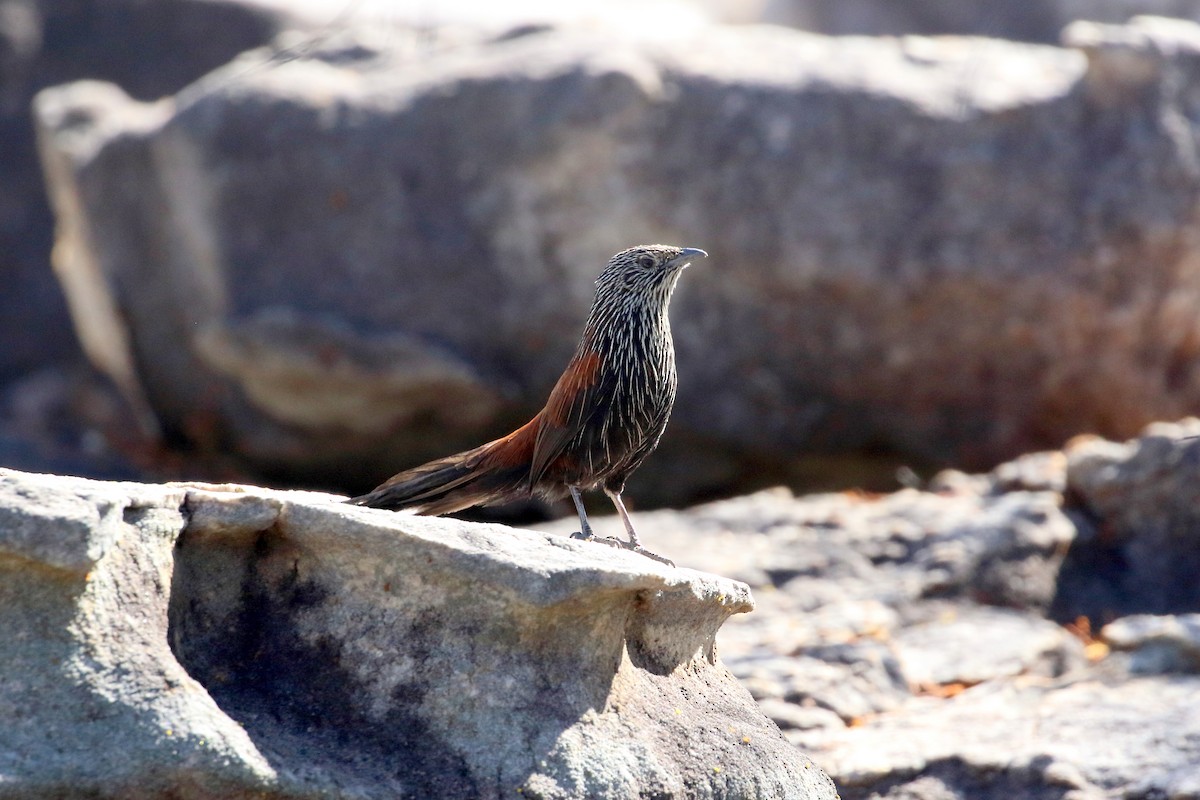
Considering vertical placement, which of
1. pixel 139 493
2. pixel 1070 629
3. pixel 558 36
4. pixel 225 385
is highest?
pixel 558 36

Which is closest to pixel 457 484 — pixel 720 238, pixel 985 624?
pixel 985 624

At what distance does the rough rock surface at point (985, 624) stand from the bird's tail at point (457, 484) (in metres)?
1.62

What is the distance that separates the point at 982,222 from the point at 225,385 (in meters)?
6.12

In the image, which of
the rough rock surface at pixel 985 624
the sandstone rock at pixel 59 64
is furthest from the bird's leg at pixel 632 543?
the sandstone rock at pixel 59 64

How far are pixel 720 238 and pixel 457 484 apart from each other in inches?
220

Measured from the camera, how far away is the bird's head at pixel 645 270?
18.8ft

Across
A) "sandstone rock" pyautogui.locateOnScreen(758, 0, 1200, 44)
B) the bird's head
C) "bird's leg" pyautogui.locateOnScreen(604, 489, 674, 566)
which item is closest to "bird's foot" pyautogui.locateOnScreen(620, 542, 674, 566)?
"bird's leg" pyautogui.locateOnScreen(604, 489, 674, 566)

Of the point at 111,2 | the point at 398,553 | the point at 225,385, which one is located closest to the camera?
the point at 398,553

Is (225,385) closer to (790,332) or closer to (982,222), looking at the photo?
(790,332)

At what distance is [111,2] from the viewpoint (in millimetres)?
15258

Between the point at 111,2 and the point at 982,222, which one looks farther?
the point at 111,2

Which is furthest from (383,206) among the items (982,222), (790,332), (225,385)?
(982,222)

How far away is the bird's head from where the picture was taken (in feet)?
18.8

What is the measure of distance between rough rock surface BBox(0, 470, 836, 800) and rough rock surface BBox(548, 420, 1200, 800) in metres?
1.70
